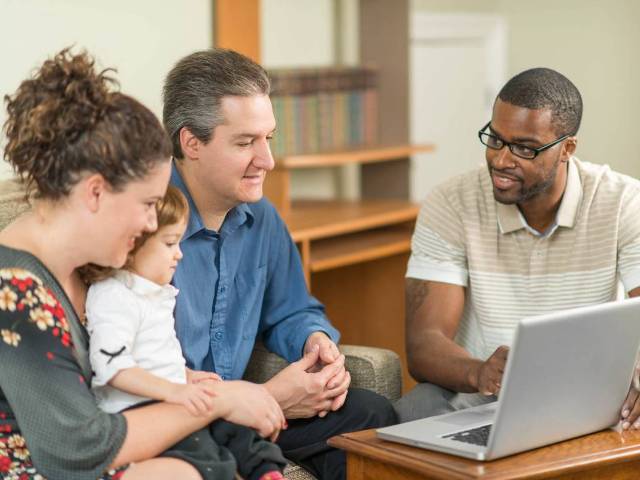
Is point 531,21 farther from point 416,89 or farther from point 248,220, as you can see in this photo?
point 248,220

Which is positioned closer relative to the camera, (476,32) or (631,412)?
(631,412)

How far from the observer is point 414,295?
2.49 m

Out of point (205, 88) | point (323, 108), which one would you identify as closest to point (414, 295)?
point (205, 88)

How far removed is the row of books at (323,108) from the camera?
3.47 metres

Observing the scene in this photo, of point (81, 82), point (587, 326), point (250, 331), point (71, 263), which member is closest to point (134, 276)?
point (71, 263)

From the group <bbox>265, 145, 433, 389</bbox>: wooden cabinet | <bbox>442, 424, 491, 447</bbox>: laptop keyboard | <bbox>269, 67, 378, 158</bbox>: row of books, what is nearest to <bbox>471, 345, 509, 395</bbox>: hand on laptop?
<bbox>442, 424, 491, 447</bbox>: laptop keyboard

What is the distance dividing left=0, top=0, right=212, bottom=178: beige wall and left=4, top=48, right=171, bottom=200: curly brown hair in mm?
990

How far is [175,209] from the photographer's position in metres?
1.78

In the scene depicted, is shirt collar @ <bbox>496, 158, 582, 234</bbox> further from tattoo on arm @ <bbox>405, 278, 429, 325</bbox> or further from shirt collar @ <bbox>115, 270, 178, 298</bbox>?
shirt collar @ <bbox>115, 270, 178, 298</bbox>

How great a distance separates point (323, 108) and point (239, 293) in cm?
153

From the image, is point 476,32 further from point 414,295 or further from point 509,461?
point 509,461

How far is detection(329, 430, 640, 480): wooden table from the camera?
5.48 ft

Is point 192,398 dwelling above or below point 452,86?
below

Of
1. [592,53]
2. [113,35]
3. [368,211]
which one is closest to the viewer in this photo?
[113,35]
